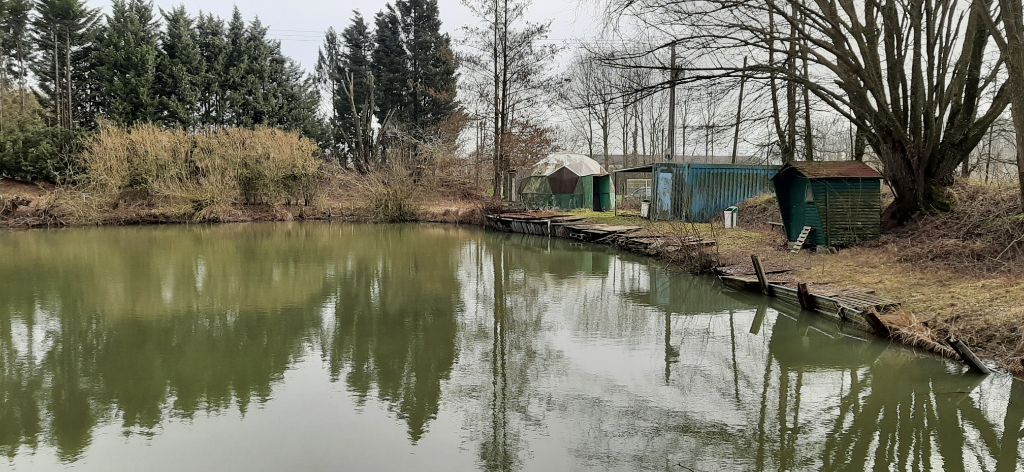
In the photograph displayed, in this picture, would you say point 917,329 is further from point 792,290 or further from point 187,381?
point 187,381

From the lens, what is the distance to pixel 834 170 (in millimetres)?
12328

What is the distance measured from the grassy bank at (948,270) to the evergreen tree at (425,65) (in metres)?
27.2

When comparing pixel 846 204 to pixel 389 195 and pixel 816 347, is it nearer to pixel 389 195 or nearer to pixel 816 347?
pixel 816 347

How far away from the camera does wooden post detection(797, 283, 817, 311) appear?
27.9 ft

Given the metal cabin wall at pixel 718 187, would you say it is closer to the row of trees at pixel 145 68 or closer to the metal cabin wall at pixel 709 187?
the metal cabin wall at pixel 709 187

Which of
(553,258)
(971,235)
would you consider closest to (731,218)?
(553,258)

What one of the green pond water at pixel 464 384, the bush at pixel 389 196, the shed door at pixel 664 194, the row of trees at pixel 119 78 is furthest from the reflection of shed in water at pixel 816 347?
the row of trees at pixel 119 78

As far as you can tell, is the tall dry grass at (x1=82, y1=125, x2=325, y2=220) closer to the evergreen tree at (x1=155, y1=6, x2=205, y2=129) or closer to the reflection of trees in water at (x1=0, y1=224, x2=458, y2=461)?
the evergreen tree at (x1=155, y1=6, x2=205, y2=129)

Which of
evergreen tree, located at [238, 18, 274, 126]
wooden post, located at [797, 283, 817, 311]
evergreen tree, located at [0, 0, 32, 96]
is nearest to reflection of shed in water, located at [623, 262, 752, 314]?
wooden post, located at [797, 283, 817, 311]

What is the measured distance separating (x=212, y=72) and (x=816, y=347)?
1381 inches

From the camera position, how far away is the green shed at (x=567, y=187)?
28.3 metres

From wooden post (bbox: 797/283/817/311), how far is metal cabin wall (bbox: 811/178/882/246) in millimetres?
4085

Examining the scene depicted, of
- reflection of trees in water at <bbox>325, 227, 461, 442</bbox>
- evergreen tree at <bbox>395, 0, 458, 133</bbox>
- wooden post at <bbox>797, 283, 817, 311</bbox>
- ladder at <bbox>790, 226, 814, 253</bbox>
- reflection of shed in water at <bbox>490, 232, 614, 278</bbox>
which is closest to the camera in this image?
reflection of trees in water at <bbox>325, 227, 461, 442</bbox>

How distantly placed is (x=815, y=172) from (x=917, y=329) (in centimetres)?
608
